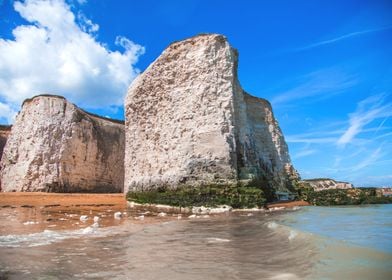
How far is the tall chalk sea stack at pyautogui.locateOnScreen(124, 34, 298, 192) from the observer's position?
1419 cm

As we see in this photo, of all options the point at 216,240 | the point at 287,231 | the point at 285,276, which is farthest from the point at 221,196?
the point at 285,276

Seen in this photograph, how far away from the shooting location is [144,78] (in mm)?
17859

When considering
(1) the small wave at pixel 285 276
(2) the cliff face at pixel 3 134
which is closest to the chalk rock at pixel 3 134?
(2) the cliff face at pixel 3 134

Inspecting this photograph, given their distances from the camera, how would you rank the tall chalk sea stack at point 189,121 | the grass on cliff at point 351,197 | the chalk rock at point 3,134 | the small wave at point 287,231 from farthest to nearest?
the chalk rock at point 3,134 < the grass on cliff at point 351,197 < the tall chalk sea stack at point 189,121 < the small wave at point 287,231

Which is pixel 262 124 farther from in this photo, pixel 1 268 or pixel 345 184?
pixel 1 268

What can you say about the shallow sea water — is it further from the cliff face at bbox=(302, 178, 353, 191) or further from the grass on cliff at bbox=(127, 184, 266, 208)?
the cliff face at bbox=(302, 178, 353, 191)

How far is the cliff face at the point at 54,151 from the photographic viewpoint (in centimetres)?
2727

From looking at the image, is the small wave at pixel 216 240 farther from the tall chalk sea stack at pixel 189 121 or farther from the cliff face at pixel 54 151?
the cliff face at pixel 54 151

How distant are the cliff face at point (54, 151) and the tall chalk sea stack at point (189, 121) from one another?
460 inches

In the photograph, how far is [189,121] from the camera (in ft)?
49.3

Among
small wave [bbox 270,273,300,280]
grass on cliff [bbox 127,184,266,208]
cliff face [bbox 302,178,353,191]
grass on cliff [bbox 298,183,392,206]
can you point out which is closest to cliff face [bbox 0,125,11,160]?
grass on cliff [bbox 127,184,266,208]

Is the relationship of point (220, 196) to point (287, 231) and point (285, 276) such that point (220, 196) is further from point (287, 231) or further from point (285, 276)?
point (285, 276)

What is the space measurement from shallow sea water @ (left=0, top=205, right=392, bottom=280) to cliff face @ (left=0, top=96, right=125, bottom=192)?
22160 mm

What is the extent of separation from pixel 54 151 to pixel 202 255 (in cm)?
2569
